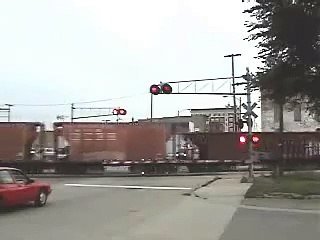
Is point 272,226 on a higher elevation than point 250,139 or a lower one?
lower

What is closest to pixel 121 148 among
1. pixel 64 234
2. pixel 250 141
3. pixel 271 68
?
pixel 250 141

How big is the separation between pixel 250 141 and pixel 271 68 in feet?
17.6

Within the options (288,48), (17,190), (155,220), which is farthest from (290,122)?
(155,220)

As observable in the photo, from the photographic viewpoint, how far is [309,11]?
1914 centimetres

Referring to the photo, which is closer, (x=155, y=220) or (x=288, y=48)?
(x=155, y=220)

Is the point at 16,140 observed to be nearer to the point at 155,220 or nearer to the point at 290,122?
the point at 155,220

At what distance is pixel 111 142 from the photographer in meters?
39.1

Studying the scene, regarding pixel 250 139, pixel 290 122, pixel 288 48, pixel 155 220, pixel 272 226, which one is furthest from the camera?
pixel 290 122

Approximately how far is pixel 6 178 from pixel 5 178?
0.05 meters

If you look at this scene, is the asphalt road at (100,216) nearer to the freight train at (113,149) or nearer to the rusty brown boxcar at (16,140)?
the freight train at (113,149)

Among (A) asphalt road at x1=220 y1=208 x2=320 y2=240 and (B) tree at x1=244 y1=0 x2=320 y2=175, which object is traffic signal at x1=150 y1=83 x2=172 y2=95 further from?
(A) asphalt road at x1=220 y1=208 x2=320 y2=240

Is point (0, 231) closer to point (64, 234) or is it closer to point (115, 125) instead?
point (64, 234)

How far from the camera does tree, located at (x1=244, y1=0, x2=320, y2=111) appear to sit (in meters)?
19.4

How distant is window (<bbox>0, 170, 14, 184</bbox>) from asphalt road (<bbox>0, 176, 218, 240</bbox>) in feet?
2.81
